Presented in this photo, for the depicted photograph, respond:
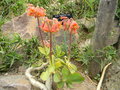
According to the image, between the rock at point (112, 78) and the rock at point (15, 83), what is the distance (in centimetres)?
88

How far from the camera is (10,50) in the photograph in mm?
1960

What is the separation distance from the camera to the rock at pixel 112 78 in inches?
77.0

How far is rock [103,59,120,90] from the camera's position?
1955mm

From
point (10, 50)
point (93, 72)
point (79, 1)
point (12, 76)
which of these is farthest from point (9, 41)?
point (79, 1)

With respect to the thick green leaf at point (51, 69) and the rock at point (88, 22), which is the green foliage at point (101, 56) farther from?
the rock at point (88, 22)

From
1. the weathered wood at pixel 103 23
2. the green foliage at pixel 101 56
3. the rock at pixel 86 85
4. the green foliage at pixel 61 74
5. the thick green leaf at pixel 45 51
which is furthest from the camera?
the green foliage at pixel 101 56

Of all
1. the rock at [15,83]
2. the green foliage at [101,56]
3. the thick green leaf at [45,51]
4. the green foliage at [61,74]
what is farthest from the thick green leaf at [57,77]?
the green foliage at [101,56]

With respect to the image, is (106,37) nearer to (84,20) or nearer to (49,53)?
(49,53)

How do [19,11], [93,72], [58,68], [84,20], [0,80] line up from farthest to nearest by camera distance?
[19,11], [84,20], [93,72], [0,80], [58,68]

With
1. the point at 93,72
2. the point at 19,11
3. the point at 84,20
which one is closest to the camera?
the point at 93,72

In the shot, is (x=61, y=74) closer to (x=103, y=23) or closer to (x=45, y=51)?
(x=45, y=51)

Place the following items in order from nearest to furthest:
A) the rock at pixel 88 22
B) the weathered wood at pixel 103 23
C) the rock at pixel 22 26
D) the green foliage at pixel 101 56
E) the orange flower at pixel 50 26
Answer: the orange flower at pixel 50 26, the weathered wood at pixel 103 23, the green foliage at pixel 101 56, the rock at pixel 22 26, the rock at pixel 88 22

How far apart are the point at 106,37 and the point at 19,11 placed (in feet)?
4.97

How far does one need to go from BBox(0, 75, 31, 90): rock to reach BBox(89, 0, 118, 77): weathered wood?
73 centimetres
